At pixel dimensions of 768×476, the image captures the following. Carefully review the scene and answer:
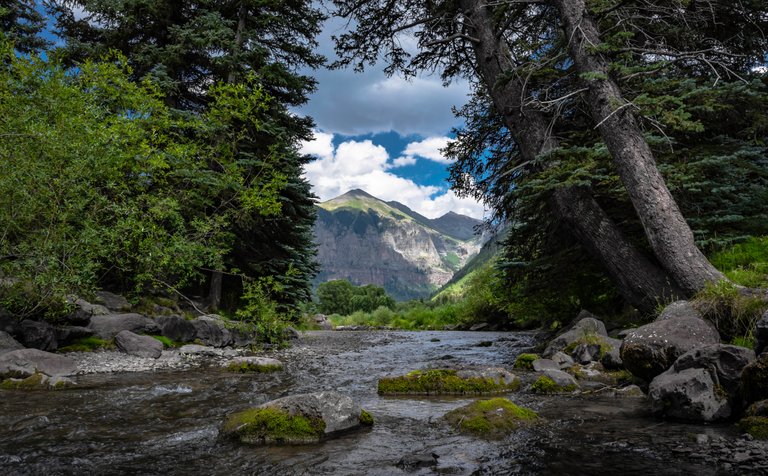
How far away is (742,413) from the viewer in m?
4.32

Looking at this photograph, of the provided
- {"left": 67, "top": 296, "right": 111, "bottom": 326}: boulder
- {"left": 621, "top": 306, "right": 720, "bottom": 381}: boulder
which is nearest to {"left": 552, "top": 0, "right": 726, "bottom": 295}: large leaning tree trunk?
{"left": 621, "top": 306, "right": 720, "bottom": 381}: boulder

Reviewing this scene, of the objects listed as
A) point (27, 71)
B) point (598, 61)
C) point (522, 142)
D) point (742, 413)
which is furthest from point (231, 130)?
point (742, 413)

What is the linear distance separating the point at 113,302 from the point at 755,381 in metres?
16.4

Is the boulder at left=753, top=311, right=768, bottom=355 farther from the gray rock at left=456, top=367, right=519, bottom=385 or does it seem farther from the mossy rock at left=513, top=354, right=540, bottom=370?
the mossy rock at left=513, top=354, right=540, bottom=370

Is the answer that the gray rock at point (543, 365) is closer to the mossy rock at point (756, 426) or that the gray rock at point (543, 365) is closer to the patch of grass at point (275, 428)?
the mossy rock at point (756, 426)

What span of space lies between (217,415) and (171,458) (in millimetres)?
1744

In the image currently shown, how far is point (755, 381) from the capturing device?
4129 mm

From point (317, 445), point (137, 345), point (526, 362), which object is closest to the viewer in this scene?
point (317, 445)

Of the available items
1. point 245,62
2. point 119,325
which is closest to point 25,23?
point 245,62

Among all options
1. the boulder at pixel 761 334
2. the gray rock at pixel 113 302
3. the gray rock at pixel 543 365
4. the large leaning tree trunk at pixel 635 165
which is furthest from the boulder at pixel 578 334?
the gray rock at pixel 113 302

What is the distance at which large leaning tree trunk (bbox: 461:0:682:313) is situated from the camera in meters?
8.70

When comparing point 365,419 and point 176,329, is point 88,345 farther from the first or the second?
point 365,419

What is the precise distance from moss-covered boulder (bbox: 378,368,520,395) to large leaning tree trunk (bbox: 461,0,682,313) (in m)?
3.64

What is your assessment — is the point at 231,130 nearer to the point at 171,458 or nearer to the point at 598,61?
the point at 598,61
